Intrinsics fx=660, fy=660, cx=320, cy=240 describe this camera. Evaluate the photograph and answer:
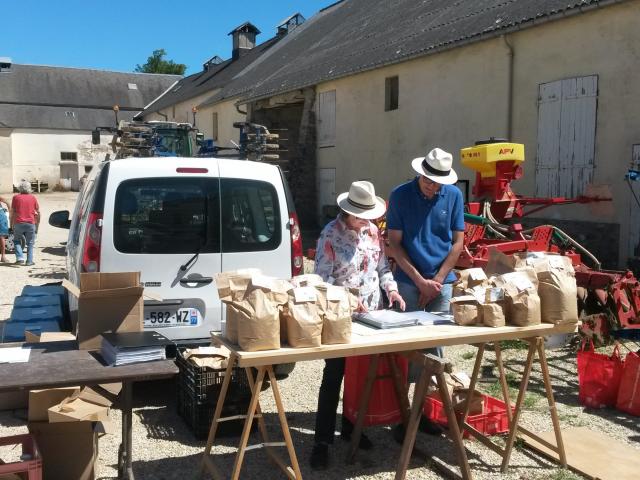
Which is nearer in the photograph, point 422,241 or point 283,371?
point 422,241

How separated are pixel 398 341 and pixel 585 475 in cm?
155

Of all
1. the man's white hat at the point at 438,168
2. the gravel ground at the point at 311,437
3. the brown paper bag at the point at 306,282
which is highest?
the man's white hat at the point at 438,168

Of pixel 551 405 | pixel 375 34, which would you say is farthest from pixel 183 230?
pixel 375 34

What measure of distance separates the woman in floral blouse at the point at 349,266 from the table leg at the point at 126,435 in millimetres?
1075

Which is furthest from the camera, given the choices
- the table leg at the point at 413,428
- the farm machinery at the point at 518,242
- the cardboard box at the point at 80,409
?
the farm machinery at the point at 518,242

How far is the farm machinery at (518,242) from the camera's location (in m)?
Result: 6.34

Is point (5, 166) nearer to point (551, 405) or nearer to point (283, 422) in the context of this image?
point (283, 422)

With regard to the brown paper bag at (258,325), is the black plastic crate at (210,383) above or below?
below

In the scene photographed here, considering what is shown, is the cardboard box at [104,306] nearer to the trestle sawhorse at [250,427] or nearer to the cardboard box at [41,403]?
the cardboard box at [41,403]

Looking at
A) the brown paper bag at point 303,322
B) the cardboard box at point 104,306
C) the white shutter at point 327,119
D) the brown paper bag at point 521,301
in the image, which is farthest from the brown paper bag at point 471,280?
the white shutter at point 327,119

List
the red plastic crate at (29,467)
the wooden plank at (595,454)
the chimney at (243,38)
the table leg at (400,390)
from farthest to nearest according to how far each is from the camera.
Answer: the chimney at (243,38), the table leg at (400,390), the wooden plank at (595,454), the red plastic crate at (29,467)

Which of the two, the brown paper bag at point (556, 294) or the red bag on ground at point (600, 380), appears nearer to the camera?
the brown paper bag at point (556, 294)

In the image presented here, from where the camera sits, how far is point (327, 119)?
62.4ft

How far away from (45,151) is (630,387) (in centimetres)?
4402
